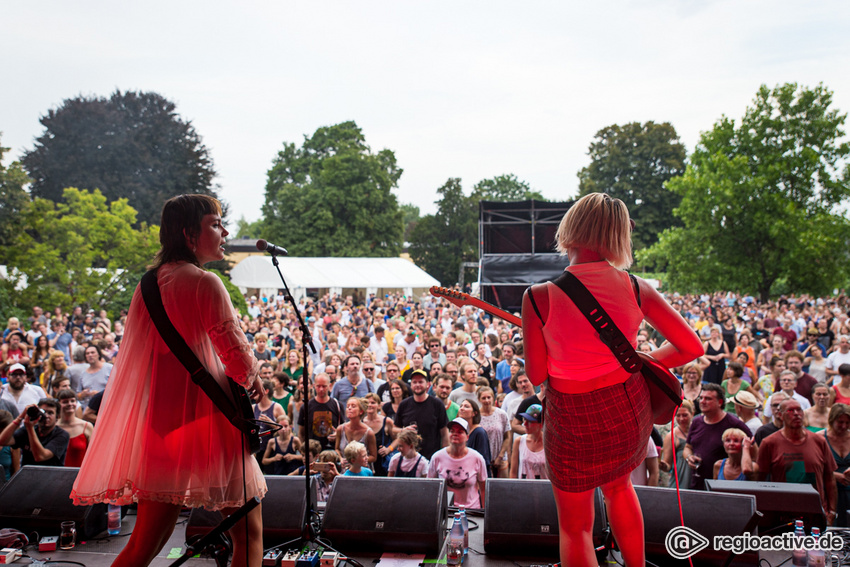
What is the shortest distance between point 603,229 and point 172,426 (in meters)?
1.59

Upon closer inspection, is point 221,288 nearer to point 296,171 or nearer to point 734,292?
point 734,292

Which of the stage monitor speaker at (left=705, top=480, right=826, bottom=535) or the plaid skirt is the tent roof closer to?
the stage monitor speaker at (left=705, top=480, right=826, bottom=535)

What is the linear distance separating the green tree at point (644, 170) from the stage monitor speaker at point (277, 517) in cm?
4406

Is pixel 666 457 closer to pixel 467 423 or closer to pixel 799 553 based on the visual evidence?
pixel 467 423

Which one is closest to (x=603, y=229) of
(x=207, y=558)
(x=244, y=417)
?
(x=244, y=417)

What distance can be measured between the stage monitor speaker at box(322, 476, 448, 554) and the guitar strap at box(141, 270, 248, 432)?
1741 millimetres

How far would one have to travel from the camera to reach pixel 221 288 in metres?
2.11

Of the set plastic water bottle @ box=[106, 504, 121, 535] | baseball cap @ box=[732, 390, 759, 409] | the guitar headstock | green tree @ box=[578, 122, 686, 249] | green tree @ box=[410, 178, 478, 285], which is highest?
green tree @ box=[578, 122, 686, 249]

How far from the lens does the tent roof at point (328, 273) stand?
29384 mm

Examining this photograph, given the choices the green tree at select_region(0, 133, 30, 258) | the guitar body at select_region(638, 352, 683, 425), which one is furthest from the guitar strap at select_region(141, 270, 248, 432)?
the green tree at select_region(0, 133, 30, 258)

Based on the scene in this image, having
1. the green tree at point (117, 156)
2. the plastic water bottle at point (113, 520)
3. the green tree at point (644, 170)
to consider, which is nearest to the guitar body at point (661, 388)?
the plastic water bottle at point (113, 520)

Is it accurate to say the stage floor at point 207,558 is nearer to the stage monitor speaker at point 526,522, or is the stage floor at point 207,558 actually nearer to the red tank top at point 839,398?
the stage monitor speaker at point 526,522

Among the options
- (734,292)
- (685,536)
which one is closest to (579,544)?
(685,536)

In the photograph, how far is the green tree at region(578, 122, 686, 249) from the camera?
149 ft
